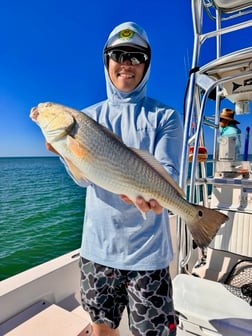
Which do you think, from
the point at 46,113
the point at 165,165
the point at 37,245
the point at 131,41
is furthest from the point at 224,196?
the point at 37,245

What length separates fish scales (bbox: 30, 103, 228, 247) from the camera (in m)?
1.14

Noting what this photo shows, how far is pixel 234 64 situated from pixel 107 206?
1.83 metres

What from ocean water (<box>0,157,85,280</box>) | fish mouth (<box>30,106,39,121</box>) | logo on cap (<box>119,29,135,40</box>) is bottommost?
ocean water (<box>0,157,85,280</box>)

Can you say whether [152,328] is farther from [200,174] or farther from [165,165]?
[200,174]

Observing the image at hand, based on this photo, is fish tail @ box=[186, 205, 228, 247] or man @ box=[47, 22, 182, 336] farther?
man @ box=[47, 22, 182, 336]

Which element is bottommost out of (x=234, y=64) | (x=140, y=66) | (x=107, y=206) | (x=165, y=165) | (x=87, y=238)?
(x=87, y=238)

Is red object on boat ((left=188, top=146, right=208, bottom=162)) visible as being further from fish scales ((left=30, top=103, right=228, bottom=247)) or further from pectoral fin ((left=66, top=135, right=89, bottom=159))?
pectoral fin ((left=66, top=135, right=89, bottom=159))

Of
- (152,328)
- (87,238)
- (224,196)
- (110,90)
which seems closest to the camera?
(152,328)

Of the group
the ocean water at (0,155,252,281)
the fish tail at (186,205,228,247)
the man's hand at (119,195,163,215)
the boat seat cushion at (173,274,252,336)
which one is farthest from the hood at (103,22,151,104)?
the ocean water at (0,155,252,281)

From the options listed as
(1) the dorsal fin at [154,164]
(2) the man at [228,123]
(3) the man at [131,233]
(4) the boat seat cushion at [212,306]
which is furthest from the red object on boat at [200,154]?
(1) the dorsal fin at [154,164]

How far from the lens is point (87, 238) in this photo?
4.72ft

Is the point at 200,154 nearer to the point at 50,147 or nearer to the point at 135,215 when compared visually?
the point at 135,215

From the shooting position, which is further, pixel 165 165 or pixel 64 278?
pixel 64 278

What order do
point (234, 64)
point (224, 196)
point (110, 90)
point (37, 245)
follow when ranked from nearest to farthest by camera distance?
point (110, 90)
point (234, 64)
point (224, 196)
point (37, 245)
